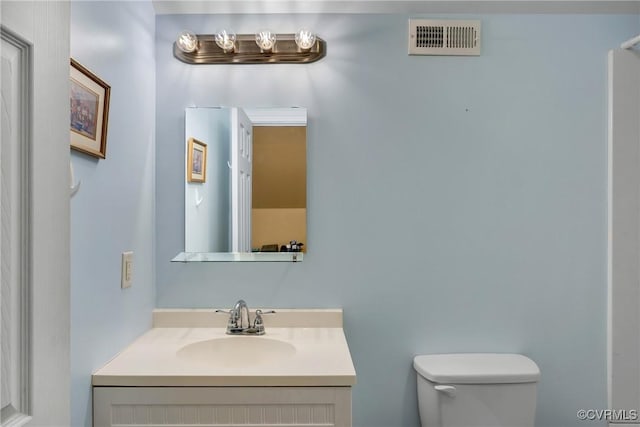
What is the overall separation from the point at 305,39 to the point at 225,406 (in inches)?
51.4

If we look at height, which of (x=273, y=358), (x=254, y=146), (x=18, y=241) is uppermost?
(x=254, y=146)

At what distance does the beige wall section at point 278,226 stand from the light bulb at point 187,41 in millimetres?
672

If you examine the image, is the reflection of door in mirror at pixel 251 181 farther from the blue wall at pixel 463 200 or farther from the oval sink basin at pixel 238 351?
the oval sink basin at pixel 238 351

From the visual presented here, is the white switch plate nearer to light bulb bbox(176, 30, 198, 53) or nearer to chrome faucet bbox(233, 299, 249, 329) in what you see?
chrome faucet bbox(233, 299, 249, 329)

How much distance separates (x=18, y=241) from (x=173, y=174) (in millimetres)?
1331

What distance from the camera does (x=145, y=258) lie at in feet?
5.97

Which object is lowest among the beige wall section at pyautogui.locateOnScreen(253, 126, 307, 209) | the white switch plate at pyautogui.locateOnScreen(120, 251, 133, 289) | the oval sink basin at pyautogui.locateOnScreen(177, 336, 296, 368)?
the oval sink basin at pyautogui.locateOnScreen(177, 336, 296, 368)

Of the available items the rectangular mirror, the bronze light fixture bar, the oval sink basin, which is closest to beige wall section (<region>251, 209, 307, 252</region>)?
the rectangular mirror

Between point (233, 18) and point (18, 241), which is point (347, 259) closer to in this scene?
point (233, 18)

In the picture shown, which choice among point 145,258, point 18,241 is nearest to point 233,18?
point 145,258

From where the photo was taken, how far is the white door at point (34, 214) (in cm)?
62

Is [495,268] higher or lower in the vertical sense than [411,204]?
lower

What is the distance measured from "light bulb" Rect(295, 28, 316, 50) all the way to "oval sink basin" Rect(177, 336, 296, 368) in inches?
43.3

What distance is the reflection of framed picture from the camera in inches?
75.5
